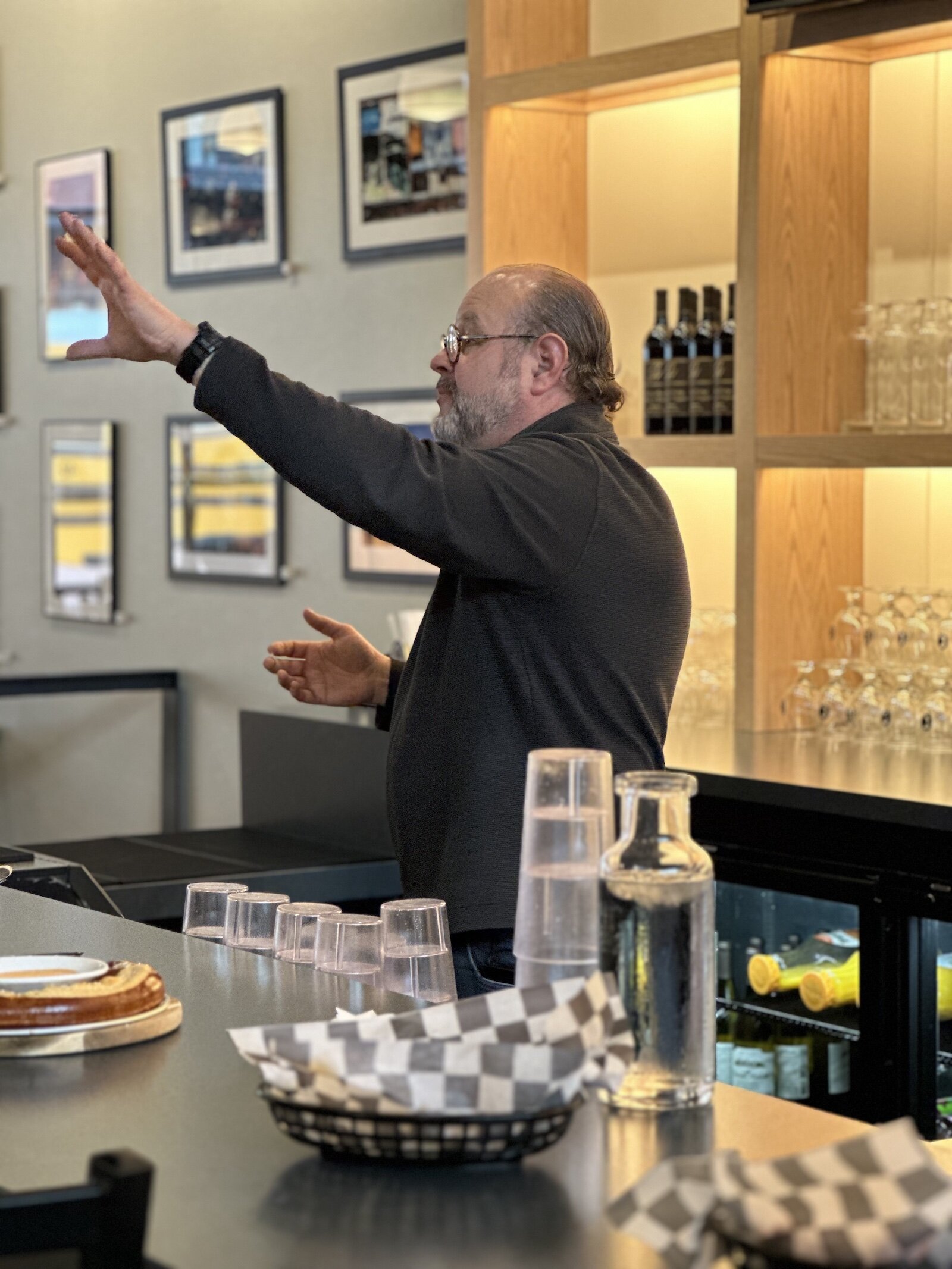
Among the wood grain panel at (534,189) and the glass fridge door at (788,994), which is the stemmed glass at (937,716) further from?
the wood grain panel at (534,189)

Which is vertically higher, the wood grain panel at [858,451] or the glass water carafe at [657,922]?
the wood grain panel at [858,451]

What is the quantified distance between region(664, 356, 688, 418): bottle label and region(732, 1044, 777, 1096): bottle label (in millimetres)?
1343

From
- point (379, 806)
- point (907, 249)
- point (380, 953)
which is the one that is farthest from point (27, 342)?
point (380, 953)

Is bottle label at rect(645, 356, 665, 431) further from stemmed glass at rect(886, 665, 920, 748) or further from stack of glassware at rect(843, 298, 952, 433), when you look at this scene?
stemmed glass at rect(886, 665, 920, 748)

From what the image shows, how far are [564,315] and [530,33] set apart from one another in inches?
85.7

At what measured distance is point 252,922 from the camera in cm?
197

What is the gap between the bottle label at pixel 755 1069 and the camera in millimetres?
3670

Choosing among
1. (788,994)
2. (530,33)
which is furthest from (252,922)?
(530,33)

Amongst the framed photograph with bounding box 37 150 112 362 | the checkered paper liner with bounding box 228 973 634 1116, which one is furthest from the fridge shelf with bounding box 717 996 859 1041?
the framed photograph with bounding box 37 150 112 362

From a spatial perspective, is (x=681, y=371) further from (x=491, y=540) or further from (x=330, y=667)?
(x=491, y=540)

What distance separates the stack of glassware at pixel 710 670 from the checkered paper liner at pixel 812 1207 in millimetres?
3089

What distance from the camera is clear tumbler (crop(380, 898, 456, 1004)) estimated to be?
182 cm

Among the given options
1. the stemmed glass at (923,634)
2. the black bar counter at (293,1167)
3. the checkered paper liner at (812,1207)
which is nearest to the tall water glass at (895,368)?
the stemmed glass at (923,634)

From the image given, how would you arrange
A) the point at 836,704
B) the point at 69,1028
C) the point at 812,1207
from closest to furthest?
the point at 812,1207 < the point at 69,1028 < the point at 836,704
